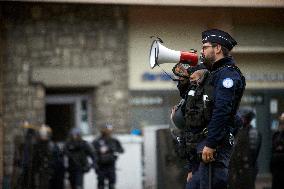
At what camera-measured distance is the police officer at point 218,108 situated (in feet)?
19.5

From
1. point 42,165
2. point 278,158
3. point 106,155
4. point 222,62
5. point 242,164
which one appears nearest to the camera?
point 222,62

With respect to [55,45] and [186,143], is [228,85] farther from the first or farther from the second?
[55,45]

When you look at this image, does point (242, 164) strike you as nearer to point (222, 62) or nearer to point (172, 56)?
point (172, 56)

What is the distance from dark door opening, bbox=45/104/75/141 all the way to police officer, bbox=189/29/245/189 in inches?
491

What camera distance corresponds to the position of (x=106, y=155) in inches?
579

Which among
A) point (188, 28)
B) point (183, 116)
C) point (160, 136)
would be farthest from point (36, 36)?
point (183, 116)

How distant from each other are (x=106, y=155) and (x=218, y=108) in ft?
29.3

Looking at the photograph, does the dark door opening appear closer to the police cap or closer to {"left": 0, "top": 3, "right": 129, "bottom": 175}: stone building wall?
{"left": 0, "top": 3, "right": 129, "bottom": 175}: stone building wall

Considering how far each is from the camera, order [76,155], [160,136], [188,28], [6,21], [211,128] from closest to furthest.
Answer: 1. [211,128]
2. [160,136]
3. [76,155]
4. [6,21]
5. [188,28]

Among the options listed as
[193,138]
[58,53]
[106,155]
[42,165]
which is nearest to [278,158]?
[106,155]

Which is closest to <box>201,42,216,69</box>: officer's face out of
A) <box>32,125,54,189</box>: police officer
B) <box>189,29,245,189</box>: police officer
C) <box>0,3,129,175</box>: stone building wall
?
<box>189,29,245,189</box>: police officer

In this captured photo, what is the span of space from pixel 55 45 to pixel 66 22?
64cm

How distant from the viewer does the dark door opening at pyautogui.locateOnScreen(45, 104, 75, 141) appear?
60.8 feet

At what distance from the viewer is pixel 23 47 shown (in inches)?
711
